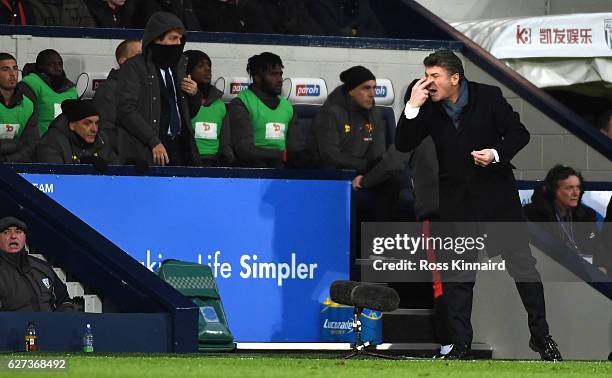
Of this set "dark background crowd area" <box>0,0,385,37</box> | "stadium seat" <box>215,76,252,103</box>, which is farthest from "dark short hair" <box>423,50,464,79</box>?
"dark background crowd area" <box>0,0,385,37</box>

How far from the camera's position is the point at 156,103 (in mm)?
13008

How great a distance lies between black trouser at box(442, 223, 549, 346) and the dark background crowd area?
5.42 m

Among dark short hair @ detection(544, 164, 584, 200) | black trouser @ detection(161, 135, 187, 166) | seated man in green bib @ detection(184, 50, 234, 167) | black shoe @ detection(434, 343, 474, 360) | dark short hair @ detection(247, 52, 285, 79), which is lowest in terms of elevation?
black shoe @ detection(434, 343, 474, 360)

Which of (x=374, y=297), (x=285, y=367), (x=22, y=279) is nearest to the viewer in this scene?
(x=285, y=367)

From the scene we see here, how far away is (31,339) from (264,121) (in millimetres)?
3510

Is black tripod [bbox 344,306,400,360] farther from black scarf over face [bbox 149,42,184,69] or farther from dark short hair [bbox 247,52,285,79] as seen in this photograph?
dark short hair [bbox 247,52,285,79]

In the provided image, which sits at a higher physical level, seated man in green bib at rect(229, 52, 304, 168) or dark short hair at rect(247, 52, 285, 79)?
dark short hair at rect(247, 52, 285, 79)

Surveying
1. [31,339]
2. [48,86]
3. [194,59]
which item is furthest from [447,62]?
[48,86]

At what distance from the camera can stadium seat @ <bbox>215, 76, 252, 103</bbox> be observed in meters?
15.1

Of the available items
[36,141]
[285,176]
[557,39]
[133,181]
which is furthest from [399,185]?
[557,39]

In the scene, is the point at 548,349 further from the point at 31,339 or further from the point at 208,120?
the point at 208,120

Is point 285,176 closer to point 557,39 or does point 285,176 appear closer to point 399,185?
point 399,185

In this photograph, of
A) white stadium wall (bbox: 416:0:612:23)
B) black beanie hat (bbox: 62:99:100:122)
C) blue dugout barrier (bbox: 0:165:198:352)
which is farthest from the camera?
white stadium wall (bbox: 416:0:612:23)

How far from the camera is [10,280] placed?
1154 centimetres
